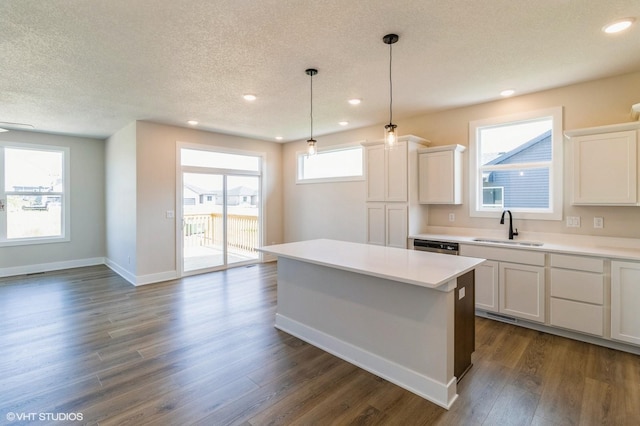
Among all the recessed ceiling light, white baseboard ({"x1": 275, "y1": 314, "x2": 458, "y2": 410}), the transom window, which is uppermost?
the recessed ceiling light

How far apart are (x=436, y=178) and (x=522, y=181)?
3.37ft

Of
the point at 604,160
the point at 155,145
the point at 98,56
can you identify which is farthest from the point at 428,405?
the point at 155,145

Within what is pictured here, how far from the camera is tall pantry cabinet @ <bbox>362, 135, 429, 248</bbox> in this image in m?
4.31

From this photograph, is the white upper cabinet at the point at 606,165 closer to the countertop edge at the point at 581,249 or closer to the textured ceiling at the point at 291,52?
the countertop edge at the point at 581,249

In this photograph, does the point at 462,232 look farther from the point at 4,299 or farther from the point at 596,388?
the point at 4,299

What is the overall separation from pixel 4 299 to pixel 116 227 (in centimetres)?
193

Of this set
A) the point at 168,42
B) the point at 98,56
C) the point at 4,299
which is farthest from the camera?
the point at 4,299

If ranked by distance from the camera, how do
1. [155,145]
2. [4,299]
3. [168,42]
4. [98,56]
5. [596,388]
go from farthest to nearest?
[155,145] → [4,299] → [98,56] → [168,42] → [596,388]

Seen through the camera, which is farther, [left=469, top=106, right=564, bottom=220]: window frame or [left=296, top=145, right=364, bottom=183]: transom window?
[left=296, top=145, right=364, bottom=183]: transom window

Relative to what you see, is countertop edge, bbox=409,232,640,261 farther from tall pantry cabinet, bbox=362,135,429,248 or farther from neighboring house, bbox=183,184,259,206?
neighboring house, bbox=183,184,259,206

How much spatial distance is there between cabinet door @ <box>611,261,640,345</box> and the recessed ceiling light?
196 centimetres

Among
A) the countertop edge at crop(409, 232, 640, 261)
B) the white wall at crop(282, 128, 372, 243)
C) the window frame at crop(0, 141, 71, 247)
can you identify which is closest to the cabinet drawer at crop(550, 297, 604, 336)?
the countertop edge at crop(409, 232, 640, 261)

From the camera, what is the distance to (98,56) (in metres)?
2.76

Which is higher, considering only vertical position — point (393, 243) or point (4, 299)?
point (393, 243)
